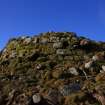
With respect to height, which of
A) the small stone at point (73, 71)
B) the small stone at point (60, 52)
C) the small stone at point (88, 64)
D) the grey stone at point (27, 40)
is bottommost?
the small stone at point (73, 71)

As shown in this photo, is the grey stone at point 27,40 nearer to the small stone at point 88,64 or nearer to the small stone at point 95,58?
the small stone at point 95,58

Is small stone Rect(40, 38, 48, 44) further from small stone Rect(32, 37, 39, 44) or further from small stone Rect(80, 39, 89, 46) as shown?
small stone Rect(80, 39, 89, 46)

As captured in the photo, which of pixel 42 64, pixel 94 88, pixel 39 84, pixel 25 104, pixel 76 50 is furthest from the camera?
pixel 76 50

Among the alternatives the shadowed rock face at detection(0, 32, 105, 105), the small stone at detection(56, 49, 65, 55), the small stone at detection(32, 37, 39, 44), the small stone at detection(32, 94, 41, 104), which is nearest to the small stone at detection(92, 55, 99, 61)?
the shadowed rock face at detection(0, 32, 105, 105)

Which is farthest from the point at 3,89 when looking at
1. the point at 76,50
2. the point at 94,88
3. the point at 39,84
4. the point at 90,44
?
the point at 90,44

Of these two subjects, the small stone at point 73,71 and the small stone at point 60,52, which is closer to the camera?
the small stone at point 73,71

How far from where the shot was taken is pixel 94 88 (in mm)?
24719

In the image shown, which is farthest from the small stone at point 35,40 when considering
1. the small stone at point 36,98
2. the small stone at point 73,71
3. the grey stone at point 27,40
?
the small stone at point 36,98

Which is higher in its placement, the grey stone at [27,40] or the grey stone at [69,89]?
the grey stone at [27,40]

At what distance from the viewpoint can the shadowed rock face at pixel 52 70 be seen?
947 inches

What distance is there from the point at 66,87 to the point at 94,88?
6.88 ft

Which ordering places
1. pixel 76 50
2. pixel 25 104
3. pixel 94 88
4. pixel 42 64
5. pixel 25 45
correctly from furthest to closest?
pixel 25 45
pixel 76 50
pixel 42 64
pixel 94 88
pixel 25 104

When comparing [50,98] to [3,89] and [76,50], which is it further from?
[76,50]

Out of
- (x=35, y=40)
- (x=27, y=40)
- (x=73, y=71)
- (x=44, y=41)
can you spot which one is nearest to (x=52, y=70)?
(x=73, y=71)
